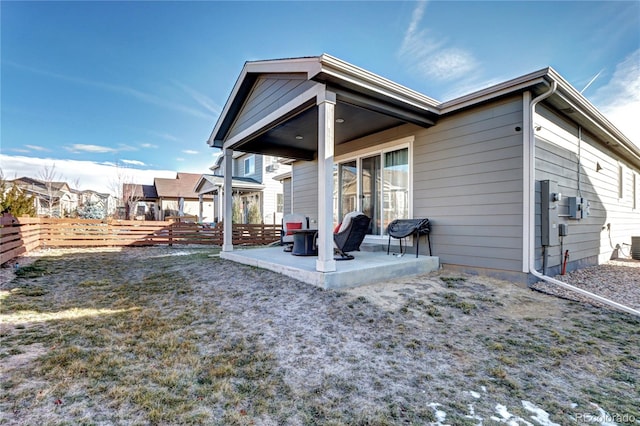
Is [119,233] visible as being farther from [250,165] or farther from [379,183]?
[250,165]

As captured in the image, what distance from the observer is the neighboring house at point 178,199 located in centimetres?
2250

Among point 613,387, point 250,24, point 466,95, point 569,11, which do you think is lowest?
point 613,387

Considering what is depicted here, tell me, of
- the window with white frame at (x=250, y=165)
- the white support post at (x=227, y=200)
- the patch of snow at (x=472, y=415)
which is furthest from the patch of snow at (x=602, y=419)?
the window with white frame at (x=250, y=165)

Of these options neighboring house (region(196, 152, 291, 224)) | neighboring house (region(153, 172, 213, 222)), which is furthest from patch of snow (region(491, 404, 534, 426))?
neighboring house (region(153, 172, 213, 222))

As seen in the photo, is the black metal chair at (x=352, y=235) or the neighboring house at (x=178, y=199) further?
the neighboring house at (x=178, y=199)

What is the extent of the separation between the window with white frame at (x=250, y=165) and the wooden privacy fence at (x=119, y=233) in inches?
304

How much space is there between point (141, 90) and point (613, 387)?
15271mm

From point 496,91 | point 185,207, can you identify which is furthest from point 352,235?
point 185,207

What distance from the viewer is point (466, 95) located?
4.90m

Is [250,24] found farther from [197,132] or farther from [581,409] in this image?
[197,132]

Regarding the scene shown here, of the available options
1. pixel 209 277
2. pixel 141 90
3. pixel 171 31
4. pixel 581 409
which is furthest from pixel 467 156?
pixel 141 90

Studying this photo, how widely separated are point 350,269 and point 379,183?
300cm

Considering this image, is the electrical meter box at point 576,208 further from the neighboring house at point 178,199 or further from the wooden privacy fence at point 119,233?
the neighboring house at point 178,199

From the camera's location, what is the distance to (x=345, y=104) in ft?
15.9
